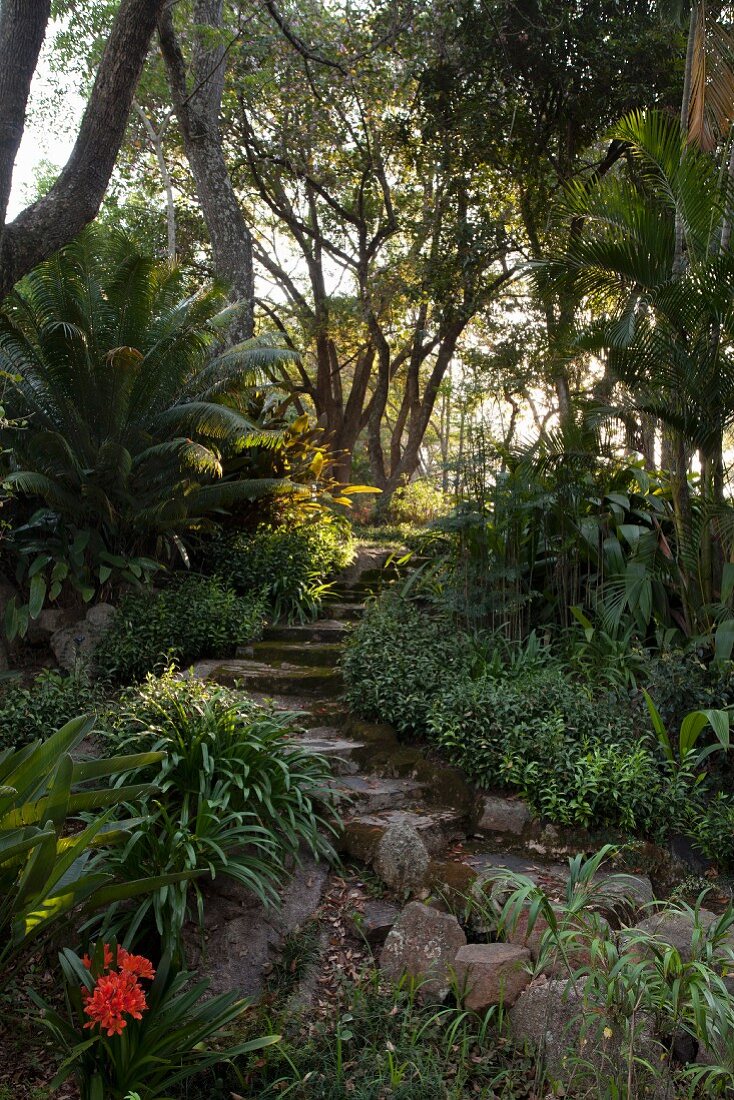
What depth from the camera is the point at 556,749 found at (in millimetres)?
4527

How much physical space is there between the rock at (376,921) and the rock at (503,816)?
82cm

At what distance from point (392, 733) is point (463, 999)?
205 cm

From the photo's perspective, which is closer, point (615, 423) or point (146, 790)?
point (146, 790)

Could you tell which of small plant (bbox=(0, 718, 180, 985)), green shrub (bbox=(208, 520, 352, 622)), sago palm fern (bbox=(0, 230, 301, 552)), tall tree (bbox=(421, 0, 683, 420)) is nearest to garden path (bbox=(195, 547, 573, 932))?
green shrub (bbox=(208, 520, 352, 622))

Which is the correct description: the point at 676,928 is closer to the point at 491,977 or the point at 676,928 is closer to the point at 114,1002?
the point at 491,977

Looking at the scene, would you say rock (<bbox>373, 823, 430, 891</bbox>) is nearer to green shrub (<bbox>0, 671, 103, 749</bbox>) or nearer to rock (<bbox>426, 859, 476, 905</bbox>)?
rock (<bbox>426, 859, 476, 905</bbox>)

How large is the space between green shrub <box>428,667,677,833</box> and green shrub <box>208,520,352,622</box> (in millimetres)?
2406

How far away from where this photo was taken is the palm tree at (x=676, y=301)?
5.30 meters

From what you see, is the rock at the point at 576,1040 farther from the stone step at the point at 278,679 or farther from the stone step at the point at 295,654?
the stone step at the point at 295,654

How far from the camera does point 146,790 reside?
3242 millimetres

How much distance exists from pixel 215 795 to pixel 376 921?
2.92ft

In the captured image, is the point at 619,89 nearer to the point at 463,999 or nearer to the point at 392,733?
the point at 392,733

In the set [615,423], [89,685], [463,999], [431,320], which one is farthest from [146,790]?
[431,320]

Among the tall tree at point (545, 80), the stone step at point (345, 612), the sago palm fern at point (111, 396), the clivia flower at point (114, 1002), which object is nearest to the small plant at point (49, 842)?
the clivia flower at point (114, 1002)
